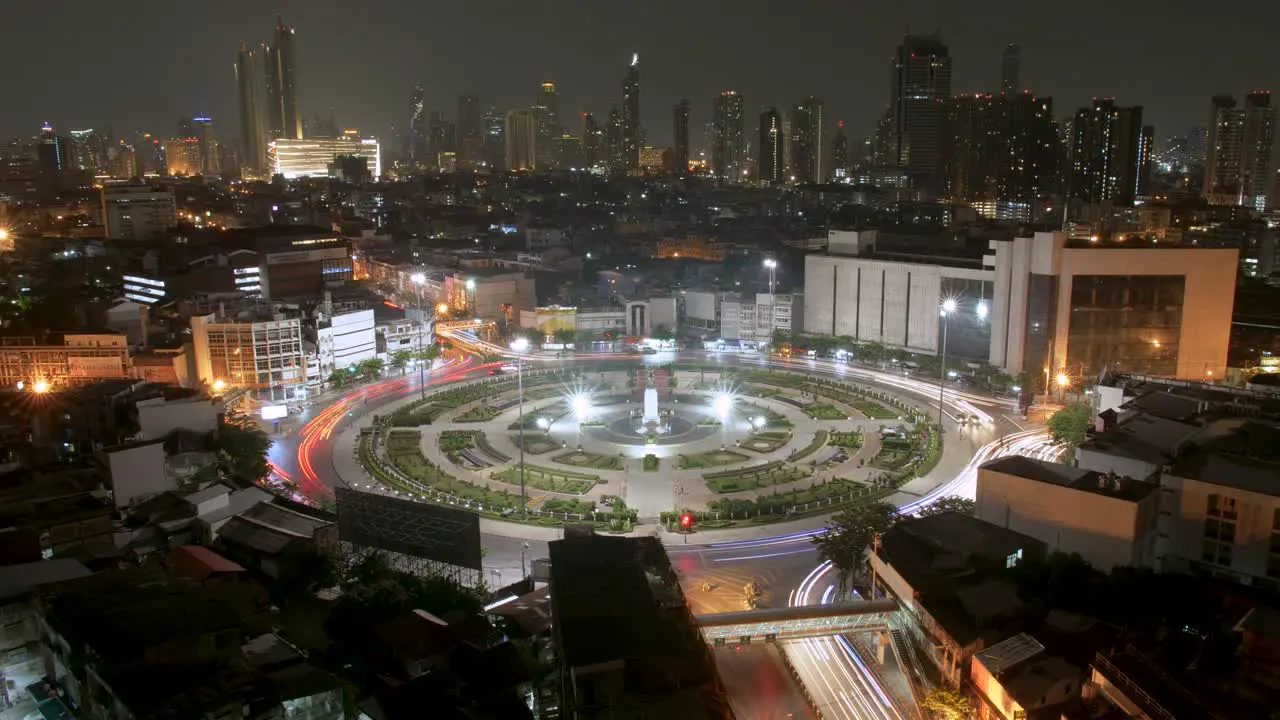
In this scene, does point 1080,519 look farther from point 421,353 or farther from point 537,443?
point 421,353

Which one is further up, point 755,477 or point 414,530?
point 414,530

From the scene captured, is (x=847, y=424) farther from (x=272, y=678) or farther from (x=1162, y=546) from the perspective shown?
(x=272, y=678)

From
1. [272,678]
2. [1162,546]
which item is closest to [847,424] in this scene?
[1162,546]

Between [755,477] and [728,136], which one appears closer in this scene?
[755,477]

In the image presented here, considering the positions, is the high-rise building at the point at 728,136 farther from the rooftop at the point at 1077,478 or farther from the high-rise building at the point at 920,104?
the rooftop at the point at 1077,478

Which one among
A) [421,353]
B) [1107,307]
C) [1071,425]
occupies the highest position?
[1107,307]

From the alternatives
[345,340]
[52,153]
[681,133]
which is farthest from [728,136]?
[345,340]
